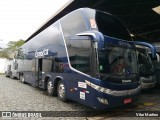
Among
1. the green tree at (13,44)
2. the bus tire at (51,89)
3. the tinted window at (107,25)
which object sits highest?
the green tree at (13,44)

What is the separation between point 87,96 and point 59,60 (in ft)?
8.34

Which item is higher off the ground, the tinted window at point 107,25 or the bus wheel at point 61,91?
the tinted window at point 107,25

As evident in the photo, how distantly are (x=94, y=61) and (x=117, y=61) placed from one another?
0.81m

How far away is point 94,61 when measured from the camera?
19.2ft

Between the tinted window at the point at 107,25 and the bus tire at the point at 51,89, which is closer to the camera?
the tinted window at the point at 107,25

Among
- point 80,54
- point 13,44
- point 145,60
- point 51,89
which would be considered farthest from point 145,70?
point 13,44

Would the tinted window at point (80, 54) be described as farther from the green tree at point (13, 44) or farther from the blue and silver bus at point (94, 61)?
the green tree at point (13, 44)

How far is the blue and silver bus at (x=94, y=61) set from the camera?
19.0 feet

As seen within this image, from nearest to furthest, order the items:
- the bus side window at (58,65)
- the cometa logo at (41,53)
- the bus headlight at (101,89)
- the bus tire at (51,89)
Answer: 1. the bus headlight at (101,89)
2. the bus side window at (58,65)
3. the bus tire at (51,89)
4. the cometa logo at (41,53)

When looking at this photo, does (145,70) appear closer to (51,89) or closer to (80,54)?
(51,89)

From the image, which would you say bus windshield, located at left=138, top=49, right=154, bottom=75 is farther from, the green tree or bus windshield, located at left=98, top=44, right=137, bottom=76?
the green tree

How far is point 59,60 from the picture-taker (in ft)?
26.6

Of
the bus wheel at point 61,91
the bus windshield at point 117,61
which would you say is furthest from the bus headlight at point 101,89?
the bus wheel at point 61,91

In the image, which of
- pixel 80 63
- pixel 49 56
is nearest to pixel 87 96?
pixel 80 63
